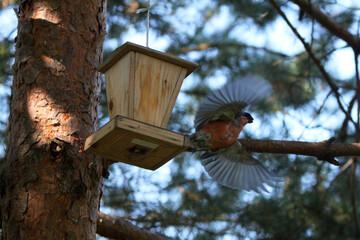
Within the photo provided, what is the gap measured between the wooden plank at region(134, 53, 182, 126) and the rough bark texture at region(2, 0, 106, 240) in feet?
1.49

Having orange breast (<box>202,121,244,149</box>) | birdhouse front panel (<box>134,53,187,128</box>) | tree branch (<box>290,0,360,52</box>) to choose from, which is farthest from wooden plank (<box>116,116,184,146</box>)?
tree branch (<box>290,0,360,52</box>)

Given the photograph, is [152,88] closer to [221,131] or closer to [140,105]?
[140,105]

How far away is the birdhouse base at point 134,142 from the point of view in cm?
225

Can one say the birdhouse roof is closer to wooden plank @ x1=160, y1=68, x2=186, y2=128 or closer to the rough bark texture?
wooden plank @ x1=160, y1=68, x2=186, y2=128

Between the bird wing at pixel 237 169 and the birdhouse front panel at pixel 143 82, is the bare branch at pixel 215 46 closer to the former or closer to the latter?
the bird wing at pixel 237 169

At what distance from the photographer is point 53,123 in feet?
8.63

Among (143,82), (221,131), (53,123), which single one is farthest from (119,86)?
(221,131)

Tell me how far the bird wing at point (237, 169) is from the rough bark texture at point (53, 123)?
1.07m

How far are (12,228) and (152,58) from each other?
105 centimetres

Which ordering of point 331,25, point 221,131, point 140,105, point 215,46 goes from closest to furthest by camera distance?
point 140,105 → point 221,131 → point 331,25 → point 215,46

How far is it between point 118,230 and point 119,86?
130 centimetres

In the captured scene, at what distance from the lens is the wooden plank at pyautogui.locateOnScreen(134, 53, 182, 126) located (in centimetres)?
241

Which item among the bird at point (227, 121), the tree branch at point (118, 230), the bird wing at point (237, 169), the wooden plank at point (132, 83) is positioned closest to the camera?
→ the wooden plank at point (132, 83)

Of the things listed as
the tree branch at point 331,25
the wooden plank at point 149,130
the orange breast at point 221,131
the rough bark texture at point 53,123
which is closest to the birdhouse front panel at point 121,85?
the wooden plank at point 149,130
